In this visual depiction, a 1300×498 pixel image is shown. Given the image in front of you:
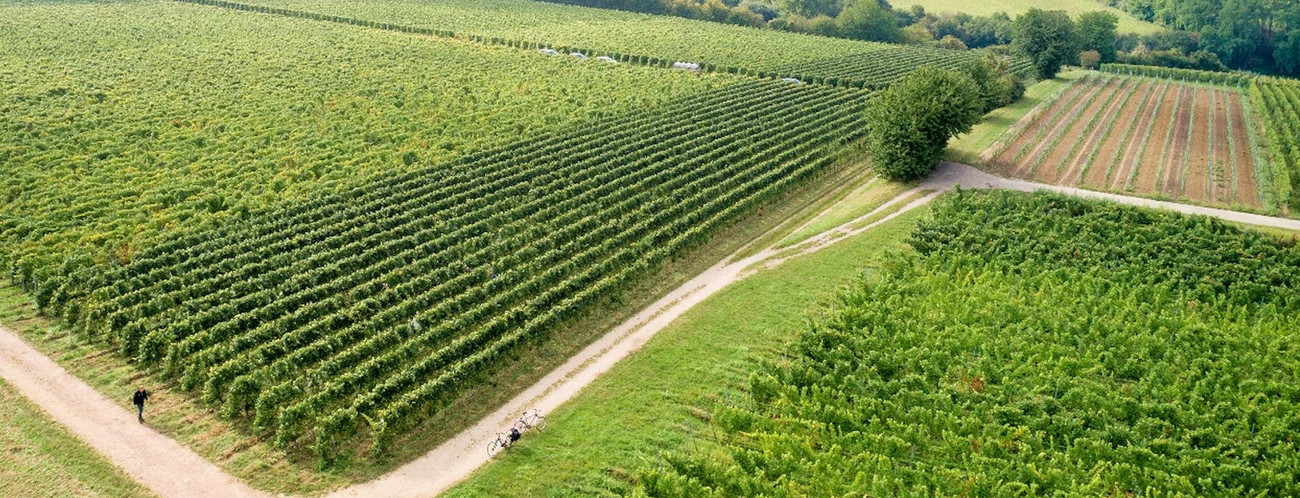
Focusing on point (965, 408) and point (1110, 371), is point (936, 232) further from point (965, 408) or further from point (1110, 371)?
point (965, 408)

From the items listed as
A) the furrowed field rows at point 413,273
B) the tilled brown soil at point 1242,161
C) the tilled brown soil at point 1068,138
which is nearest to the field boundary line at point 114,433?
the furrowed field rows at point 413,273

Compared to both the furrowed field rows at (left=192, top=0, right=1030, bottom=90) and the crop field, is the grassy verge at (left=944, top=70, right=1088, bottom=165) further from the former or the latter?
the furrowed field rows at (left=192, top=0, right=1030, bottom=90)

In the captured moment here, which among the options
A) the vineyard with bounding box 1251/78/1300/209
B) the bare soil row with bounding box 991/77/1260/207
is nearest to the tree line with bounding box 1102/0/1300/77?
the vineyard with bounding box 1251/78/1300/209

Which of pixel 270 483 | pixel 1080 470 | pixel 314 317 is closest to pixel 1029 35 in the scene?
pixel 1080 470

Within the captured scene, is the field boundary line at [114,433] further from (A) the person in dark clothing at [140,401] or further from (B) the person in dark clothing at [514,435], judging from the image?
(B) the person in dark clothing at [514,435]

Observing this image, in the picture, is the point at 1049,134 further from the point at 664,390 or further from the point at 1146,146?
the point at 664,390

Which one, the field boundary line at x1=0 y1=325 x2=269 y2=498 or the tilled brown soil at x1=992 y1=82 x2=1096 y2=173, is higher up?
the tilled brown soil at x1=992 y1=82 x2=1096 y2=173
